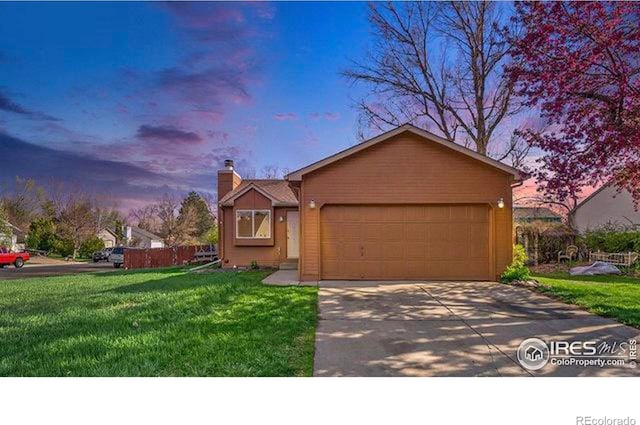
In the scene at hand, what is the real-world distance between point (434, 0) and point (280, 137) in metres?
11.1

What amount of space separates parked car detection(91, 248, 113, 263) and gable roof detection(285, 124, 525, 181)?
777 inches

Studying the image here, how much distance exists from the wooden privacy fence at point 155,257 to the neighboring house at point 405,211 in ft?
33.0

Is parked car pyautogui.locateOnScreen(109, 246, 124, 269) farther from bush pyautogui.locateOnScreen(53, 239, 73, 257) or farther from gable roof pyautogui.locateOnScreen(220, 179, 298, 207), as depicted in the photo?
gable roof pyautogui.locateOnScreen(220, 179, 298, 207)

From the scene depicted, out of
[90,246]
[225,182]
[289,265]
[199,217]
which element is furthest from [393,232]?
[90,246]

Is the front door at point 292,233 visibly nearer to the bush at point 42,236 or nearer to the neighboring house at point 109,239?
the bush at point 42,236

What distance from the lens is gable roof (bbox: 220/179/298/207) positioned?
12.2 meters

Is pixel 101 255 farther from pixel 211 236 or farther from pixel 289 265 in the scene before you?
pixel 289 265

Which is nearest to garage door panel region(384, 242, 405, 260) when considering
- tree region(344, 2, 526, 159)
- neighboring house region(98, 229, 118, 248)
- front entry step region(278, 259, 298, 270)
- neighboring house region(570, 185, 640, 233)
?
front entry step region(278, 259, 298, 270)

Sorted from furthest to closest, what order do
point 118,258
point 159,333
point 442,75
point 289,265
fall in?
point 118,258 < point 442,75 < point 289,265 < point 159,333

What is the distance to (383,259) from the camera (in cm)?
836

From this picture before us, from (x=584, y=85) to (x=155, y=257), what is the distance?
1626 cm

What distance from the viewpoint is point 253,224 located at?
12.5 metres

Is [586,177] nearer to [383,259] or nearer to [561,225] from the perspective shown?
[383,259]

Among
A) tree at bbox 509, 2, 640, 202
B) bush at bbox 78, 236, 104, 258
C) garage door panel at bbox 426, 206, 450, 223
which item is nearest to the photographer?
tree at bbox 509, 2, 640, 202
